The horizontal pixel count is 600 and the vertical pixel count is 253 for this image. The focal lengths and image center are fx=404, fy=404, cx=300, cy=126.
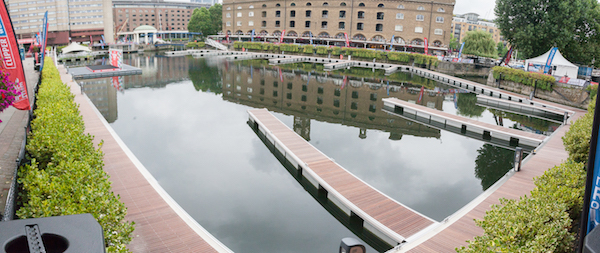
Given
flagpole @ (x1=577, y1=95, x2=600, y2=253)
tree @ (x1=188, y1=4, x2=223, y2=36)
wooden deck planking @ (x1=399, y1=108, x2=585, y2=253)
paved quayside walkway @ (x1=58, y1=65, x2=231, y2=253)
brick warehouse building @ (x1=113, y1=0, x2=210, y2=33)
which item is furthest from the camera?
brick warehouse building @ (x1=113, y1=0, x2=210, y2=33)

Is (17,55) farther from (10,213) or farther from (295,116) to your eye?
(295,116)

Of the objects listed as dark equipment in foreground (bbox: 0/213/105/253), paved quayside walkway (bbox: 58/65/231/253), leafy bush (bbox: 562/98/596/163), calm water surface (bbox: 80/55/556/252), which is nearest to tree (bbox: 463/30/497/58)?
calm water surface (bbox: 80/55/556/252)

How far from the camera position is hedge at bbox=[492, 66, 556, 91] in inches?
1212

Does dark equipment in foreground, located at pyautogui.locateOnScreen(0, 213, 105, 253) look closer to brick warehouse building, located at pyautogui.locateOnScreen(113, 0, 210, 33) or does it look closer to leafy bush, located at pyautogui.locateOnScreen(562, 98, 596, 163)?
leafy bush, located at pyautogui.locateOnScreen(562, 98, 596, 163)

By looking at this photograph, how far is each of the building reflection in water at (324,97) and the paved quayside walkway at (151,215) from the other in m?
9.77

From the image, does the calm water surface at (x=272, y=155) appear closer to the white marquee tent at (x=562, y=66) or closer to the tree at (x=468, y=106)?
the tree at (x=468, y=106)

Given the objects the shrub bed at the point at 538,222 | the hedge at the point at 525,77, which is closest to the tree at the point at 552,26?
the hedge at the point at 525,77

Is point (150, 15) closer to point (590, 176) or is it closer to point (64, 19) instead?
point (64, 19)

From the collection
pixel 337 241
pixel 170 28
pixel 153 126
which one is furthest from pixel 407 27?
pixel 170 28

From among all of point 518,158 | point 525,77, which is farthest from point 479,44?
point 518,158

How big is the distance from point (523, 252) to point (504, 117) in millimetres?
23668

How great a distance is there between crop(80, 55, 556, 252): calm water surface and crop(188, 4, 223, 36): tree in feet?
190

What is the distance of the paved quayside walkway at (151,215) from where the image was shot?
29.3ft

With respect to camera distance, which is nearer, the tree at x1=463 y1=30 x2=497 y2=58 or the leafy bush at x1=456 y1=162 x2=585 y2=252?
the leafy bush at x1=456 y1=162 x2=585 y2=252
